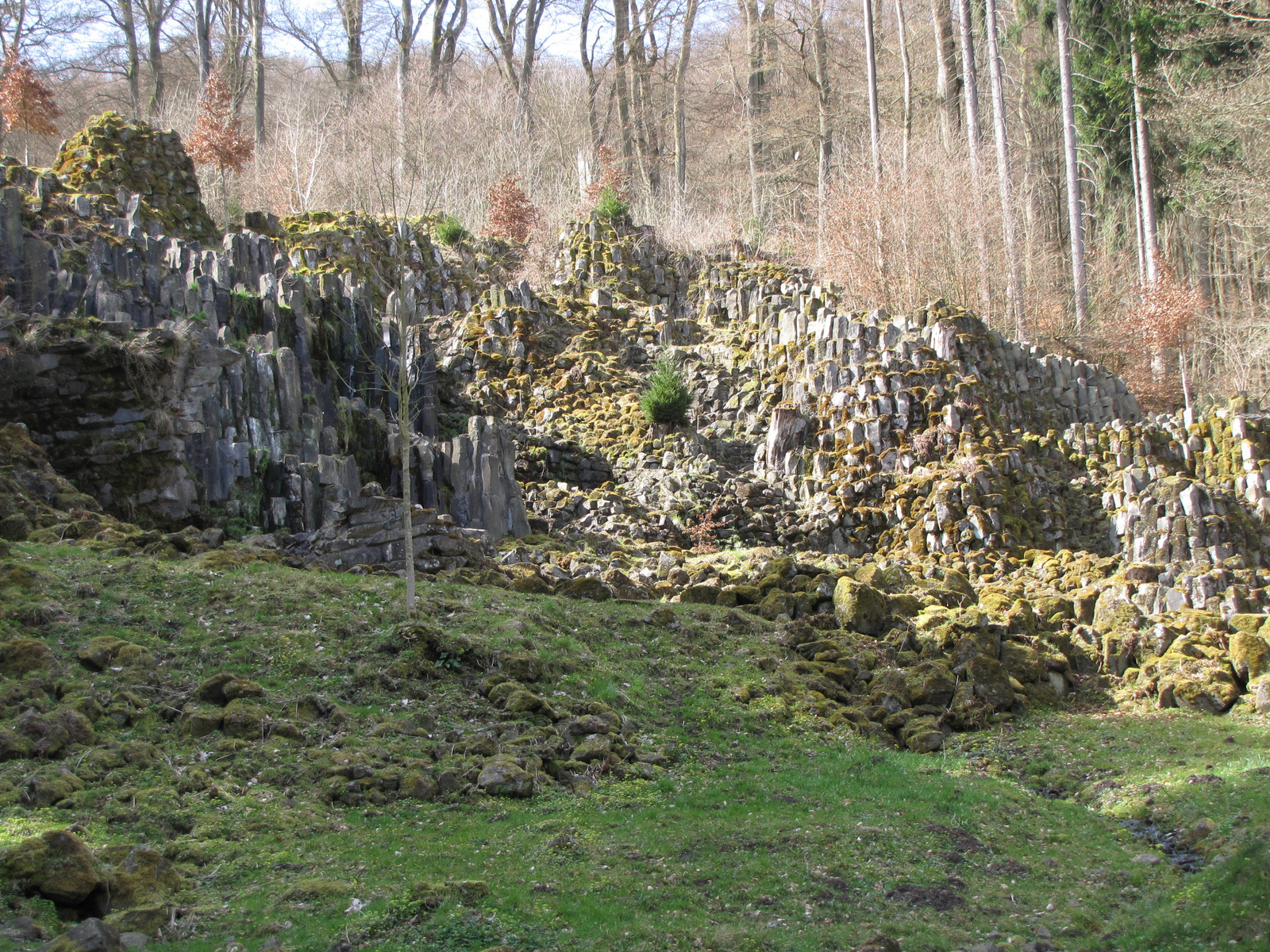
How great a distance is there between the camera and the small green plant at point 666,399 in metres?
24.7

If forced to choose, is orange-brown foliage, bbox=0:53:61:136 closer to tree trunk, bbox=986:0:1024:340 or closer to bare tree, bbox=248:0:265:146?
bare tree, bbox=248:0:265:146

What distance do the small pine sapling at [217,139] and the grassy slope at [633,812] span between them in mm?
21955

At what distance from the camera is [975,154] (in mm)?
29000

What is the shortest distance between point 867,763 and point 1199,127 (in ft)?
89.1

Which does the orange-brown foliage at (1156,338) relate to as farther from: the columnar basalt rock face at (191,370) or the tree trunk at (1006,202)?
the columnar basalt rock face at (191,370)

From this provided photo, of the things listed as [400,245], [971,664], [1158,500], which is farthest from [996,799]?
[400,245]

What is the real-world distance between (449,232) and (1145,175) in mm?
22861

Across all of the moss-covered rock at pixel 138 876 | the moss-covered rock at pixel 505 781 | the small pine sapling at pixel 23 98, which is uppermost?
the small pine sapling at pixel 23 98

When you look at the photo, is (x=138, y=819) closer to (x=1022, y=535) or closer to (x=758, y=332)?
(x=1022, y=535)

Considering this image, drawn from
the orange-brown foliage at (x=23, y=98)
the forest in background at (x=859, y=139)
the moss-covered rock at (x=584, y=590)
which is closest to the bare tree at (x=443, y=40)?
the forest in background at (x=859, y=139)

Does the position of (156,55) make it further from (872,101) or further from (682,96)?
(872,101)

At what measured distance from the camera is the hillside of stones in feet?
49.3

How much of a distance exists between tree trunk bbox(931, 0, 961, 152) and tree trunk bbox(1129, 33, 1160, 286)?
19.5 feet

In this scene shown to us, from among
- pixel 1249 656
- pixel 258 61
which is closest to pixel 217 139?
pixel 258 61
